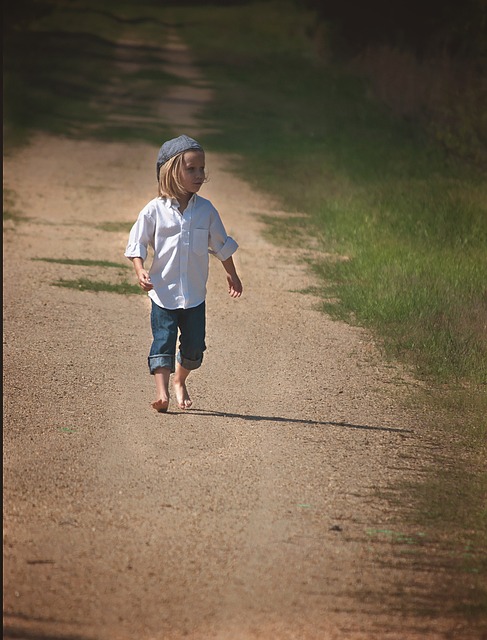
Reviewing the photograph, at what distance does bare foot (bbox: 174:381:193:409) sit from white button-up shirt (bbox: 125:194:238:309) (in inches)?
19.3

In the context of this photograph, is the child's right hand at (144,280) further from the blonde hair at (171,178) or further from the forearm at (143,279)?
the blonde hair at (171,178)

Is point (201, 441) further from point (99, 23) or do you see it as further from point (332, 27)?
point (99, 23)

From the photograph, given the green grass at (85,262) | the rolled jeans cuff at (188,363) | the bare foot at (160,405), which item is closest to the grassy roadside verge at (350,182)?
the rolled jeans cuff at (188,363)

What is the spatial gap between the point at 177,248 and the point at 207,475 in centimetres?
122

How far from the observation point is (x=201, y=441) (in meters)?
5.43

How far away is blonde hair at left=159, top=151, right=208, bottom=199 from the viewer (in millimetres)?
5516

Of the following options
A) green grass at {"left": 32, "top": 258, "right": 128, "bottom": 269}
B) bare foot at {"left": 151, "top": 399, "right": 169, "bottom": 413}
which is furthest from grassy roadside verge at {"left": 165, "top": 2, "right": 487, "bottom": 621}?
green grass at {"left": 32, "top": 258, "right": 128, "bottom": 269}

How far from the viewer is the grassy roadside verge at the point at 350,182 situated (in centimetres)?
584

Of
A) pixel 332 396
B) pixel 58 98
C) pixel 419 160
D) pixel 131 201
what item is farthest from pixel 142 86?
pixel 332 396

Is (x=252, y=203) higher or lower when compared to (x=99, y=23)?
higher

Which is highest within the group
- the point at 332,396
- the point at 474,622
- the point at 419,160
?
the point at 474,622

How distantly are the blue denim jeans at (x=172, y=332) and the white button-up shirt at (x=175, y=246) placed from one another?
5 centimetres

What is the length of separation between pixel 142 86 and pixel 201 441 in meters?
18.2

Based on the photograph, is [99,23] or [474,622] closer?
[474,622]
